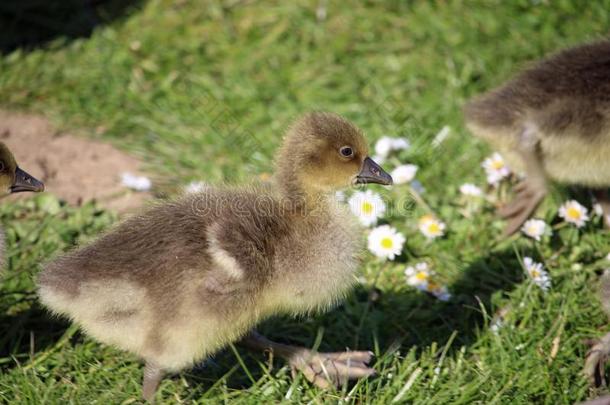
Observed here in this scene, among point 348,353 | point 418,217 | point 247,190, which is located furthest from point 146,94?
point 348,353

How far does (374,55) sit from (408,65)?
8.7 inches

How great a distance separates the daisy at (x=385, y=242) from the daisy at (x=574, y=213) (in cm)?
63

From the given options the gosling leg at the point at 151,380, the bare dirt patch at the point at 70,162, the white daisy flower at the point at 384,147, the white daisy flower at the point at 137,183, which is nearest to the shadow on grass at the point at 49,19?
the bare dirt patch at the point at 70,162

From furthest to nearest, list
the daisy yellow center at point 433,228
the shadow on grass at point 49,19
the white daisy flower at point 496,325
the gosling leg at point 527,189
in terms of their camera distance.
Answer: the shadow on grass at point 49,19
the daisy yellow center at point 433,228
the gosling leg at point 527,189
the white daisy flower at point 496,325

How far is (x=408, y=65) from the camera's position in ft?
14.1

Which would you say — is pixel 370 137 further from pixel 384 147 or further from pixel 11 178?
pixel 11 178

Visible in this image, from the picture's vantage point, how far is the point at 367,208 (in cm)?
331

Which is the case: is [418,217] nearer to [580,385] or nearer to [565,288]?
[565,288]

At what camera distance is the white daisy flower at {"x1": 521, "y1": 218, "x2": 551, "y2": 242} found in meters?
3.20

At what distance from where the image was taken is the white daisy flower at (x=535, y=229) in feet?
10.5

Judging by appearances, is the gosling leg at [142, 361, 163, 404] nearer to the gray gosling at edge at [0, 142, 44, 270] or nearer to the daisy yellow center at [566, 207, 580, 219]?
the gray gosling at edge at [0, 142, 44, 270]

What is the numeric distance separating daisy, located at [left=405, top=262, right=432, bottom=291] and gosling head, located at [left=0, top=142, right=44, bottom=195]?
1.33 m

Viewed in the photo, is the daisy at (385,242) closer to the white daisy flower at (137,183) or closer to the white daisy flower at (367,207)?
the white daisy flower at (367,207)

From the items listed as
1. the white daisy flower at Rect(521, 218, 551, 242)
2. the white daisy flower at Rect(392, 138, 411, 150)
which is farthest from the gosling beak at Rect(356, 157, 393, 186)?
the white daisy flower at Rect(392, 138, 411, 150)
